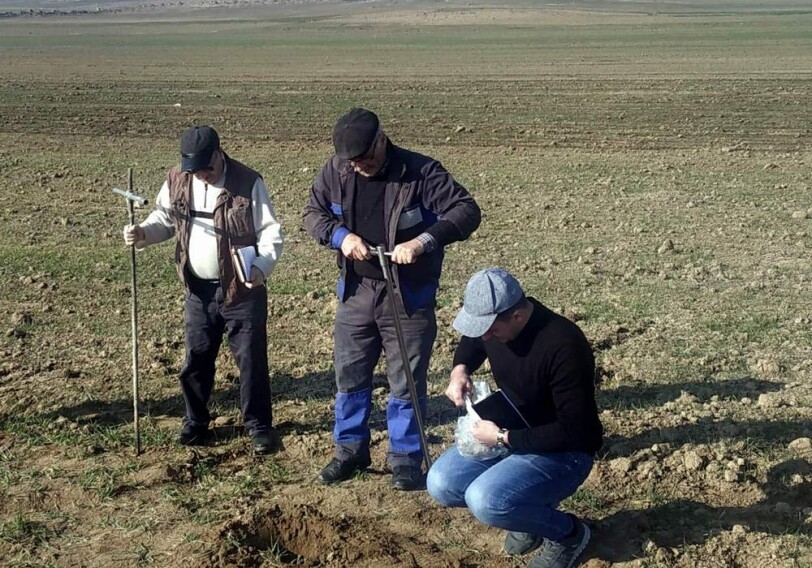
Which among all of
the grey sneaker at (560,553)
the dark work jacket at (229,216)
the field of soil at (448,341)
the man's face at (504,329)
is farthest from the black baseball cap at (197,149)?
the grey sneaker at (560,553)

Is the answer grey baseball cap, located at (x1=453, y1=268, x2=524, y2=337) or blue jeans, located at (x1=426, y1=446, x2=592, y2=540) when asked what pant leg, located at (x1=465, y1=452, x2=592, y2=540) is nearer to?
blue jeans, located at (x1=426, y1=446, x2=592, y2=540)

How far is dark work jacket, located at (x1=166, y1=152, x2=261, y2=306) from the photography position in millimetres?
5676

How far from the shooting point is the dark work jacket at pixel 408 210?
5.35 m

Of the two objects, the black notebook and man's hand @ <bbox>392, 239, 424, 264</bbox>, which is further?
man's hand @ <bbox>392, 239, 424, 264</bbox>

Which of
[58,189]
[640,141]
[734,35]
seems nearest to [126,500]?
[58,189]

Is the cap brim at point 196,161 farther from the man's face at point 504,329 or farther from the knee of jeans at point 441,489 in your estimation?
the knee of jeans at point 441,489

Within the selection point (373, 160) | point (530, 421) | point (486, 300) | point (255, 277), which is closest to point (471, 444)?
point (530, 421)

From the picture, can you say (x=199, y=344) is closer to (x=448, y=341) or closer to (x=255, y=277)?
(x=255, y=277)

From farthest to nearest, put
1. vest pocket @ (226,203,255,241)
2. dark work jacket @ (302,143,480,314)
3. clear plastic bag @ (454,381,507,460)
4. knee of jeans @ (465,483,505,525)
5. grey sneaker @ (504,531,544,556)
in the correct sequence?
vest pocket @ (226,203,255,241)
dark work jacket @ (302,143,480,314)
grey sneaker @ (504,531,544,556)
clear plastic bag @ (454,381,507,460)
knee of jeans @ (465,483,505,525)

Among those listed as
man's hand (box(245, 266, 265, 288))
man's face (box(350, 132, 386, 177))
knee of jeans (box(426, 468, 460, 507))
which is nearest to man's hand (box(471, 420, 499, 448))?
knee of jeans (box(426, 468, 460, 507))

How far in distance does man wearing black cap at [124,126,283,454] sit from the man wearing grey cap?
4.98ft

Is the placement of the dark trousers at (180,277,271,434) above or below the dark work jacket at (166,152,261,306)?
below

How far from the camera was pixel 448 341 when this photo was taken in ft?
26.3

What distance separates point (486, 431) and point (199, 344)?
2.13 meters
